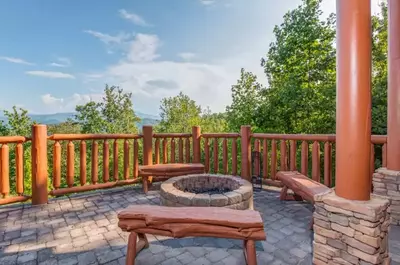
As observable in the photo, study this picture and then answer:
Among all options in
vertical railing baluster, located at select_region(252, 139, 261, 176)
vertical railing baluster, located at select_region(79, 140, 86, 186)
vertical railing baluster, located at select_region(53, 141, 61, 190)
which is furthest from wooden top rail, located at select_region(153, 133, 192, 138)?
vertical railing baluster, located at select_region(53, 141, 61, 190)

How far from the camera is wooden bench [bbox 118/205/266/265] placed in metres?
1.48

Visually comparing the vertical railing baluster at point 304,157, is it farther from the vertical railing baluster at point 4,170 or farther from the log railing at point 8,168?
the vertical railing baluster at point 4,170

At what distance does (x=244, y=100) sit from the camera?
12281 mm

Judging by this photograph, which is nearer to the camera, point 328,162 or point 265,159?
point 328,162

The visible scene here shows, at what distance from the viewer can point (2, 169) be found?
3021 mm

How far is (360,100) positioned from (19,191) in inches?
172

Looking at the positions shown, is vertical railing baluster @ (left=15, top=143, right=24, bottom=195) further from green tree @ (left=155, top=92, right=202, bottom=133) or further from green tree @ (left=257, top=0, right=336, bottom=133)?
green tree @ (left=155, top=92, right=202, bottom=133)

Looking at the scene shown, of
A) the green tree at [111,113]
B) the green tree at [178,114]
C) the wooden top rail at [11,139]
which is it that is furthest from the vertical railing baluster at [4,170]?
the green tree at [178,114]

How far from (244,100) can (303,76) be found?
329cm

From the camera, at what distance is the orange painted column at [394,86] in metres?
2.53

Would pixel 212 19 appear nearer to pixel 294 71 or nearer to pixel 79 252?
pixel 294 71

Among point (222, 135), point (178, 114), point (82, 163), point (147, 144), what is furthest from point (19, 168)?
point (178, 114)

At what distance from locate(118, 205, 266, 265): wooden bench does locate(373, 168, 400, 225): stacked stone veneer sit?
212cm

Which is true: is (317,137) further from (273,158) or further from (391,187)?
(391,187)
